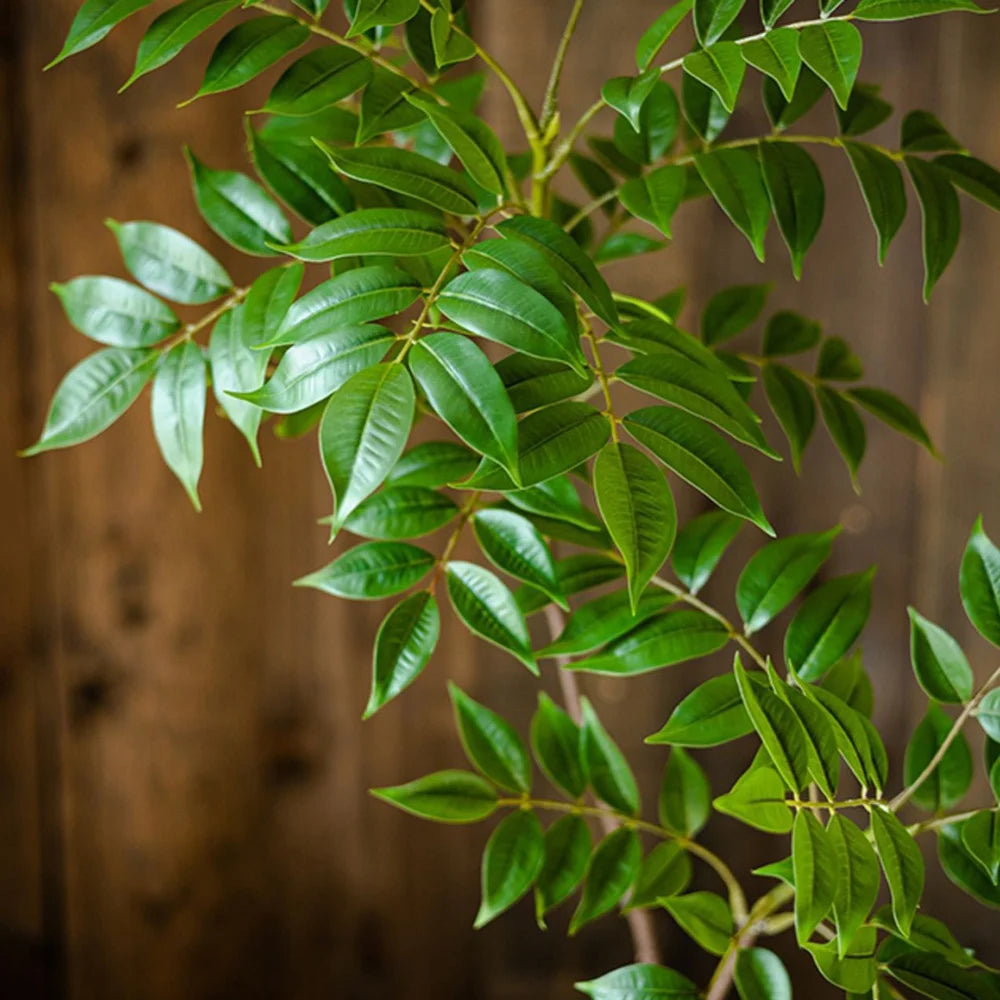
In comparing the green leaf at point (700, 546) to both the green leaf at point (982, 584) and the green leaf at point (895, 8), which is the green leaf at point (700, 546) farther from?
the green leaf at point (895, 8)

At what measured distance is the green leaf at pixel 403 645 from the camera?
60cm

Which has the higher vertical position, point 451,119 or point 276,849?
point 451,119

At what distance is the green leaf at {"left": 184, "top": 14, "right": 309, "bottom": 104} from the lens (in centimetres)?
59

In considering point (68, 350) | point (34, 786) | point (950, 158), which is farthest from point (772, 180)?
point (34, 786)

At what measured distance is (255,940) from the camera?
1316 mm

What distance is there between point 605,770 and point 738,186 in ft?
1.33

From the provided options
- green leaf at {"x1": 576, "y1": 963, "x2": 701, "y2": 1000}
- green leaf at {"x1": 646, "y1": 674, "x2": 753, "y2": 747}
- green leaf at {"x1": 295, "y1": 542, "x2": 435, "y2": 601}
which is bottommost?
green leaf at {"x1": 576, "y1": 963, "x2": 701, "y2": 1000}

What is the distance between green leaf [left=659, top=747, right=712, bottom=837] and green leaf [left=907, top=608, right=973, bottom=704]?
Answer: 0.19m

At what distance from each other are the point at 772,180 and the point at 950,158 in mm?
125

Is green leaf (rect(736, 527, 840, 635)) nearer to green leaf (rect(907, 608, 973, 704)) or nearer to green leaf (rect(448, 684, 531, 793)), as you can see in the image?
green leaf (rect(907, 608, 973, 704))

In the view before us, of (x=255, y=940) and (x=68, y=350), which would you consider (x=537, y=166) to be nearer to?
(x=68, y=350)

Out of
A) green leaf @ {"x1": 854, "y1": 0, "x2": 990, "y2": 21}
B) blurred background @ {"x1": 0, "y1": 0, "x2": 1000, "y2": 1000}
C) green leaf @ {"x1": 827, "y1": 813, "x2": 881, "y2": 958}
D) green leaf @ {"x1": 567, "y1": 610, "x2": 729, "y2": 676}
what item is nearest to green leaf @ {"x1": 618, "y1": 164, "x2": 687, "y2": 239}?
green leaf @ {"x1": 854, "y1": 0, "x2": 990, "y2": 21}

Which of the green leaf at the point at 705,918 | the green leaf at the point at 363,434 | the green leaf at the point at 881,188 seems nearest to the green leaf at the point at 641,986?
the green leaf at the point at 705,918

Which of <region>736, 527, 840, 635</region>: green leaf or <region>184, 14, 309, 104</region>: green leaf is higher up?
<region>184, 14, 309, 104</region>: green leaf
